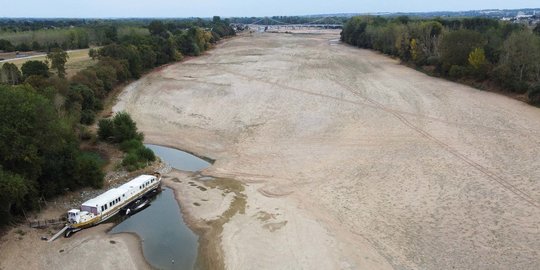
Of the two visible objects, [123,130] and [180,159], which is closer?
[180,159]

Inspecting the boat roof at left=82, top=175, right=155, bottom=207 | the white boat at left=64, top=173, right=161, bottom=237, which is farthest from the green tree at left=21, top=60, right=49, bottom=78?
the white boat at left=64, top=173, right=161, bottom=237

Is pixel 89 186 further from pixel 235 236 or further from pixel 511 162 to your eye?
pixel 511 162

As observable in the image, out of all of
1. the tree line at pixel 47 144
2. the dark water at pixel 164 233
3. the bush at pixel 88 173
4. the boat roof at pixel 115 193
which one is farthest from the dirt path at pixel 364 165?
the bush at pixel 88 173

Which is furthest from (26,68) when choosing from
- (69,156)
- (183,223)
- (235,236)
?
(235,236)

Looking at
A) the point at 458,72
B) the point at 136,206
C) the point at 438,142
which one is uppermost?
the point at 458,72

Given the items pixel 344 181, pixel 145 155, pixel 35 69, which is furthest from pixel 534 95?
pixel 35 69

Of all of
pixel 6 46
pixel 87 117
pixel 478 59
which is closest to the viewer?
pixel 87 117

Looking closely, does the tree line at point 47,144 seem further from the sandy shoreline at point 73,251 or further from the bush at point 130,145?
the sandy shoreline at point 73,251

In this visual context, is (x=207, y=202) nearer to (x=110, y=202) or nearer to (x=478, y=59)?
(x=110, y=202)
